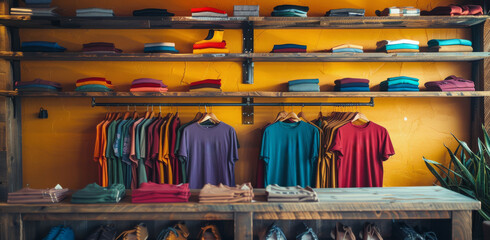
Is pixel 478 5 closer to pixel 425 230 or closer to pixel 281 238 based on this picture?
pixel 425 230

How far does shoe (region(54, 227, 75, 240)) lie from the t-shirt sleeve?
2.79 m

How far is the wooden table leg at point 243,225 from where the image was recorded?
2102mm

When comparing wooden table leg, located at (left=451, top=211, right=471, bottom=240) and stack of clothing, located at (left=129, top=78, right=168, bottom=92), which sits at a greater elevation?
stack of clothing, located at (left=129, top=78, right=168, bottom=92)

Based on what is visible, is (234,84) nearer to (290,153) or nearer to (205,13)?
(205,13)

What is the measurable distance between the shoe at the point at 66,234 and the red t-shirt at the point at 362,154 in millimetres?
2387

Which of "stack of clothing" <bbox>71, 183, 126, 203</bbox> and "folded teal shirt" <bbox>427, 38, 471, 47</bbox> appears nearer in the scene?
"stack of clothing" <bbox>71, 183, 126, 203</bbox>

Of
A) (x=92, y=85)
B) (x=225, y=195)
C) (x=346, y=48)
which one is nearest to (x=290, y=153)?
(x=346, y=48)

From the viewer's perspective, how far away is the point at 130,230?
88.1 inches

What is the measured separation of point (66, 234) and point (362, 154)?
2671 mm

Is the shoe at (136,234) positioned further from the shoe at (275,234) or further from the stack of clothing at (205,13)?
the stack of clothing at (205,13)

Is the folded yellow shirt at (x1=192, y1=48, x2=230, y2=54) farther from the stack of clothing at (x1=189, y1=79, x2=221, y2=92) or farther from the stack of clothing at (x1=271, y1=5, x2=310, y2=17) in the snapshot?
the stack of clothing at (x1=271, y1=5, x2=310, y2=17)

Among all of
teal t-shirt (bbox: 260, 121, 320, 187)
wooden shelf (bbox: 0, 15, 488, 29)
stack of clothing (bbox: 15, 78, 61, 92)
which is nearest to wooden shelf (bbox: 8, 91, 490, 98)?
stack of clothing (bbox: 15, 78, 61, 92)

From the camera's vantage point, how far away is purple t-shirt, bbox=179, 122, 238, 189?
3.47 meters

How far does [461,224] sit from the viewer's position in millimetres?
2148
